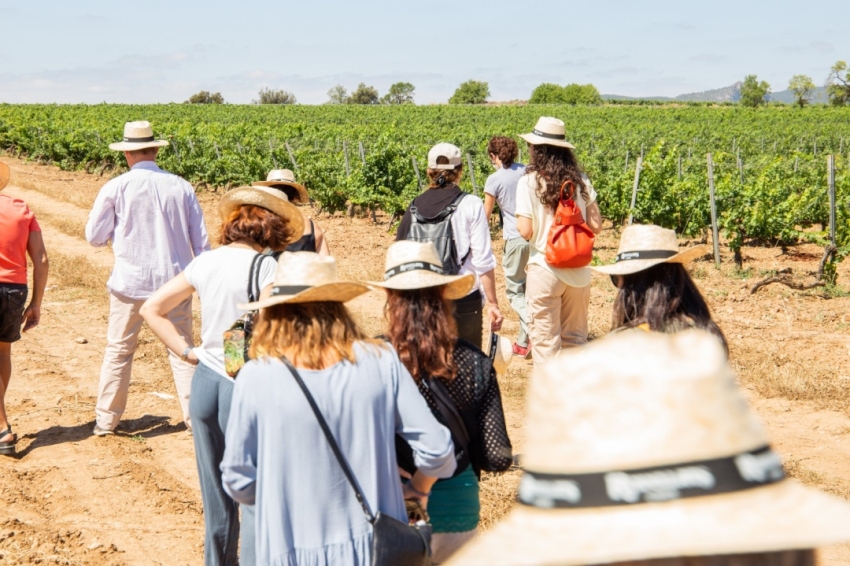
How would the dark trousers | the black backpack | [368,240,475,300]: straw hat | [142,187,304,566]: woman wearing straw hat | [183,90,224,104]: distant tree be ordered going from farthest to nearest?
[183,90,224,104]: distant tree
the black backpack
the dark trousers
[142,187,304,566]: woman wearing straw hat
[368,240,475,300]: straw hat

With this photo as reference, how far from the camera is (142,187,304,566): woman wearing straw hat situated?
3.63 m

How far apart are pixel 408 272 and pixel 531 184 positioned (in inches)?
102

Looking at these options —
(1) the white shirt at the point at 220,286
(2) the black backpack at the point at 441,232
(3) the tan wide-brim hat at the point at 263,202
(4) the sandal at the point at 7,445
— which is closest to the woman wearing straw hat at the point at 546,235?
(2) the black backpack at the point at 441,232

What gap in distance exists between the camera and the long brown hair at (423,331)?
2881mm

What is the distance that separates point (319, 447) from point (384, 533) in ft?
1.06

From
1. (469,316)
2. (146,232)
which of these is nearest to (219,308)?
(469,316)

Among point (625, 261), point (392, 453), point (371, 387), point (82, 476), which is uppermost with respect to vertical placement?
point (625, 261)

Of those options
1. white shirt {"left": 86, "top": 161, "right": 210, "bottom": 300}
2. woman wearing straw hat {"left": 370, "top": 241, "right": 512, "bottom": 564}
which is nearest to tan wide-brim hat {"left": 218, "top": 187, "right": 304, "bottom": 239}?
woman wearing straw hat {"left": 370, "top": 241, "right": 512, "bottom": 564}

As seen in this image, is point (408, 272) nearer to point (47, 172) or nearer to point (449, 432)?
point (449, 432)

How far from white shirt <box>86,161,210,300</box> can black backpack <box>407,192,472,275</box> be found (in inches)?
53.6

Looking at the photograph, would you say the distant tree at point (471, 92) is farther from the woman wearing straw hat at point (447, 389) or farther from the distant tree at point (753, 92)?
the woman wearing straw hat at point (447, 389)

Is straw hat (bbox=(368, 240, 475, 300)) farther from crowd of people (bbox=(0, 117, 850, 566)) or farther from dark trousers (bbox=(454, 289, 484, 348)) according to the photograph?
dark trousers (bbox=(454, 289, 484, 348))

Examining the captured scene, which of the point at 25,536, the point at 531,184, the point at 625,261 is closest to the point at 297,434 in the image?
the point at 625,261

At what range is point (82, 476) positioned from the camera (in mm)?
5367
